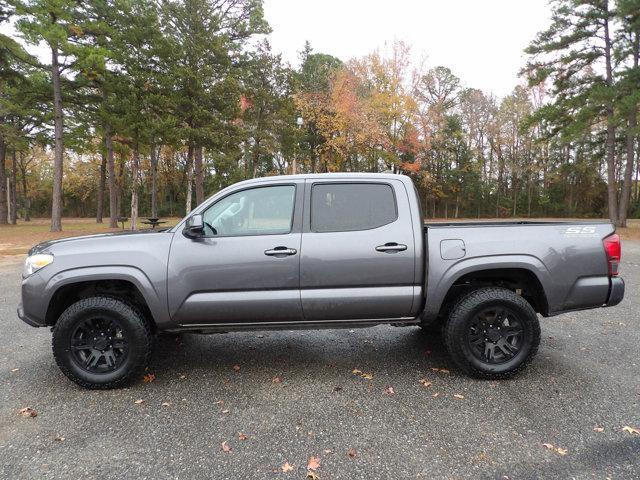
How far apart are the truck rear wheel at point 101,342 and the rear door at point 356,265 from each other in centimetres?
147

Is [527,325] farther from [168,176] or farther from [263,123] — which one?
[168,176]

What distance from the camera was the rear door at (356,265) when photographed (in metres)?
3.49

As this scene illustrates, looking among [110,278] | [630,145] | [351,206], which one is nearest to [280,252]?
[351,206]

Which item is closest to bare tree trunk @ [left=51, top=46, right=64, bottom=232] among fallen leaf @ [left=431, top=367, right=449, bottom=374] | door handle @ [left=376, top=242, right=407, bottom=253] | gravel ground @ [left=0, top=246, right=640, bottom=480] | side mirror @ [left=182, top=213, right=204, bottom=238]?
gravel ground @ [left=0, top=246, right=640, bottom=480]

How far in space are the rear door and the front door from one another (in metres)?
0.15

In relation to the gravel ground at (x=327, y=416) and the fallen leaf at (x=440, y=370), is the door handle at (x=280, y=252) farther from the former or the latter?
the fallen leaf at (x=440, y=370)

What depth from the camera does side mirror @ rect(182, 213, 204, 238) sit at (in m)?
3.41

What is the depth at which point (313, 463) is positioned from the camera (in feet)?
8.13

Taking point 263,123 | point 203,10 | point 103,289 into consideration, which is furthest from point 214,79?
point 103,289

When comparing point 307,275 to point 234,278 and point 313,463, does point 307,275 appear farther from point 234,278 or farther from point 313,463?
point 313,463

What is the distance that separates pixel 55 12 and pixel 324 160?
61.2ft

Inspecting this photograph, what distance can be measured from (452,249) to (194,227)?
7.43 feet

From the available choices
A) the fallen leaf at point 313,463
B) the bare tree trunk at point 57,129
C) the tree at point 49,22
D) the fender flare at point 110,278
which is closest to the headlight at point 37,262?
the fender flare at point 110,278

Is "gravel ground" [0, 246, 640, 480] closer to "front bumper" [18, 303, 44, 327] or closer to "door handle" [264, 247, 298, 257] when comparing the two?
"front bumper" [18, 303, 44, 327]
